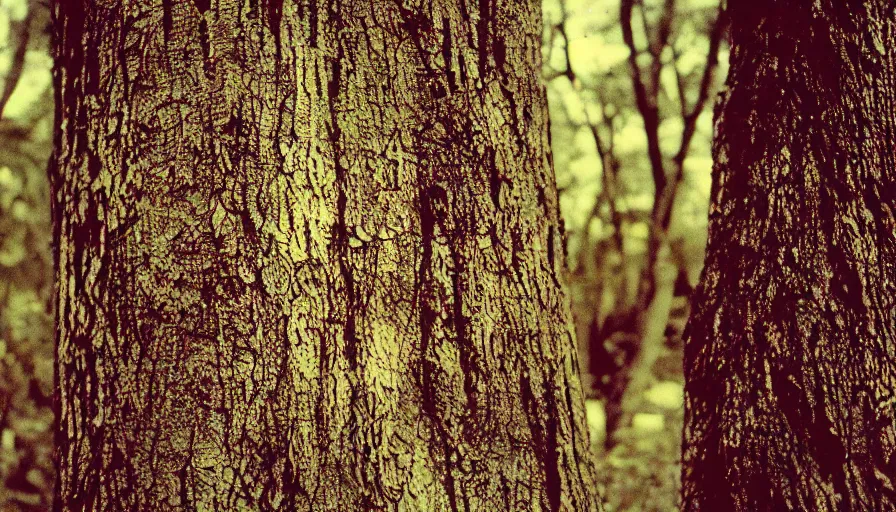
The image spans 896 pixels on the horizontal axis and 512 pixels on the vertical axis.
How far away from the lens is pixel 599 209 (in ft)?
18.4

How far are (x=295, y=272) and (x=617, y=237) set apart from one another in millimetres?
4750

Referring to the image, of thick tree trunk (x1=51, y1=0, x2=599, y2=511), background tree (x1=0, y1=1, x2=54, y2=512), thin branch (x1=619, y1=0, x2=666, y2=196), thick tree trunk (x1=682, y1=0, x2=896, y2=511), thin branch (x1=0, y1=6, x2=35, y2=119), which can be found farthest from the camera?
thin branch (x1=619, y1=0, x2=666, y2=196)

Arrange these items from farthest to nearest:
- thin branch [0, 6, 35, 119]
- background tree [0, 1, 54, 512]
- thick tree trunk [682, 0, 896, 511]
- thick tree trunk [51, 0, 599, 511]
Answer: background tree [0, 1, 54, 512] → thin branch [0, 6, 35, 119] → thick tree trunk [682, 0, 896, 511] → thick tree trunk [51, 0, 599, 511]

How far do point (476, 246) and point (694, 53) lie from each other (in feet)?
15.0

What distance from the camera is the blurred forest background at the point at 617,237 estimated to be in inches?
176

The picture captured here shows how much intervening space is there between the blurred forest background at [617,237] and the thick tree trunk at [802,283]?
3161mm

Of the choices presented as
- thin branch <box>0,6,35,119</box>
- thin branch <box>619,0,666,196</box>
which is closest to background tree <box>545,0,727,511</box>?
thin branch <box>619,0,666,196</box>

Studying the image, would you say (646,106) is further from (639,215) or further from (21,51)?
(21,51)

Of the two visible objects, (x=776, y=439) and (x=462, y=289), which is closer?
(x=462, y=289)

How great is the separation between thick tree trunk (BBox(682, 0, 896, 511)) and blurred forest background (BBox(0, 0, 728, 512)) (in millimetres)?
3161

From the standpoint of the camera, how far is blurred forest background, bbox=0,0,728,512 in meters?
4.46

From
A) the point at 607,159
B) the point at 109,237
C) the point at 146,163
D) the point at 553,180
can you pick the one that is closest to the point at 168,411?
the point at 109,237

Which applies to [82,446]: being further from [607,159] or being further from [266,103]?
[607,159]

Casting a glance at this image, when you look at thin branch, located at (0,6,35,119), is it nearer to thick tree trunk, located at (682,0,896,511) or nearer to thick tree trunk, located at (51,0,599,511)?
thick tree trunk, located at (51,0,599,511)
